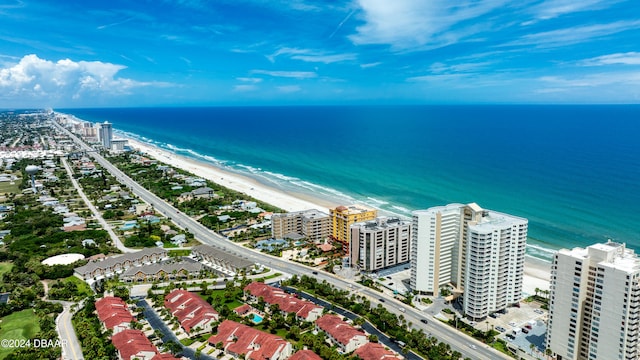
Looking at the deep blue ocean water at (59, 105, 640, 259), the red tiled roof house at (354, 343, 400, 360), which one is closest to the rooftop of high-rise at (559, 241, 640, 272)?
the red tiled roof house at (354, 343, 400, 360)

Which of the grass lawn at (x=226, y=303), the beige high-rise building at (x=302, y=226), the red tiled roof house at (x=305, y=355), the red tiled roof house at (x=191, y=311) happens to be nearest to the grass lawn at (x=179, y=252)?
the beige high-rise building at (x=302, y=226)

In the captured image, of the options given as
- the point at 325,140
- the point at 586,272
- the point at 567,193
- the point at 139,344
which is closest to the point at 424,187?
the point at 567,193

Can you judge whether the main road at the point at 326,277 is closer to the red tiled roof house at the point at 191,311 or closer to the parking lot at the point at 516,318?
the parking lot at the point at 516,318

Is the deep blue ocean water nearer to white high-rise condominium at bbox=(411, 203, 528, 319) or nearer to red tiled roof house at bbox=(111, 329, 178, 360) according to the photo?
white high-rise condominium at bbox=(411, 203, 528, 319)

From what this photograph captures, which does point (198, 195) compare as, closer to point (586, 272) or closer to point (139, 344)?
point (139, 344)

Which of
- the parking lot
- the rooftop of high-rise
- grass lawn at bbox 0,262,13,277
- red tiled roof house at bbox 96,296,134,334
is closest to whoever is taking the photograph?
the rooftop of high-rise

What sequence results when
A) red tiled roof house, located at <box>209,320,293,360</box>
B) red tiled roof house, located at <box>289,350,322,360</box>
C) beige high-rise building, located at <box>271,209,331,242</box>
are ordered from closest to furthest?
red tiled roof house, located at <box>289,350,322,360</box> < red tiled roof house, located at <box>209,320,293,360</box> < beige high-rise building, located at <box>271,209,331,242</box>

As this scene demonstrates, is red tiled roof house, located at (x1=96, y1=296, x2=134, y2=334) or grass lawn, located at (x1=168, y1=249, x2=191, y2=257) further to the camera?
grass lawn, located at (x1=168, y1=249, x2=191, y2=257)

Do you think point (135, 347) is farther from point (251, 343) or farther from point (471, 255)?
point (471, 255)

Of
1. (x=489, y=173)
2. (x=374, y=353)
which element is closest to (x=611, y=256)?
(x=374, y=353)
